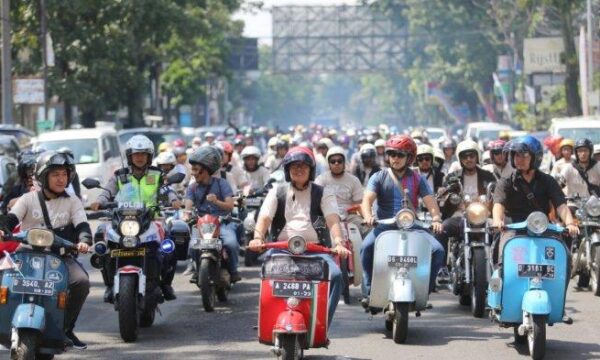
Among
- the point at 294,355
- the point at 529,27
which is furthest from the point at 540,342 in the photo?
the point at 529,27

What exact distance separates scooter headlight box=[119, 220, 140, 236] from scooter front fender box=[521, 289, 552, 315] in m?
3.19

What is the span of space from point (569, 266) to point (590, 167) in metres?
6.48

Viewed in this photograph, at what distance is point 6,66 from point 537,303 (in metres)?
26.3

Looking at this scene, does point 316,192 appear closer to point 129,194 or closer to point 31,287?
point 31,287

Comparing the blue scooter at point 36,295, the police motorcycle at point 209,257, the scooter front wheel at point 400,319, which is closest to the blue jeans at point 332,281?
the scooter front wheel at point 400,319

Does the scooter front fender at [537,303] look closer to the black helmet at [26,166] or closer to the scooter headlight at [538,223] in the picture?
the scooter headlight at [538,223]

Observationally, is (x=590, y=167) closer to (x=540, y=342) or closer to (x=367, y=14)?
(x=540, y=342)

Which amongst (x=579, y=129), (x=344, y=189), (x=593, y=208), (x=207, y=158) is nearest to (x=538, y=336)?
(x=593, y=208)

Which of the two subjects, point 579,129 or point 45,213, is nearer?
point 45,213

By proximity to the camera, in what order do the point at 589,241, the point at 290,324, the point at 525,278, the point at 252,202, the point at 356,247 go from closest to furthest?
the point at 290,324 < the point at 525,278 < the point at 356,247 < the point at 589,241 < the point at 252,202

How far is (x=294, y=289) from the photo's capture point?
9.57 meters

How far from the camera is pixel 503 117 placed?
78562mm

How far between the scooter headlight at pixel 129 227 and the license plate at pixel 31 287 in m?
1.84

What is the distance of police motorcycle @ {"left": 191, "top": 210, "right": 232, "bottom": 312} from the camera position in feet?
43.9
